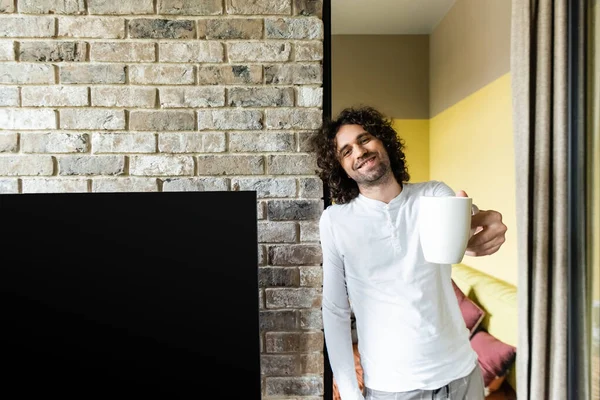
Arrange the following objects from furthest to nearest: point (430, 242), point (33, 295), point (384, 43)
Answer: point (384, 43) < point (33, 295) < point (430, 242)

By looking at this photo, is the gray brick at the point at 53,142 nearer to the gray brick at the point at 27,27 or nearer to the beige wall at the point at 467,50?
the gray brick at the point at 27,27

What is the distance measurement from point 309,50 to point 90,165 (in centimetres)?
71

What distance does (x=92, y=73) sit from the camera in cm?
→ 109

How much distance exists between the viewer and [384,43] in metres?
1.47

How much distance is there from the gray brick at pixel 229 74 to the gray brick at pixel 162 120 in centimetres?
11

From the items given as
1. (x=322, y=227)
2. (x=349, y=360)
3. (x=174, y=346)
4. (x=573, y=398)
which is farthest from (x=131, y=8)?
(x=573, y=398)

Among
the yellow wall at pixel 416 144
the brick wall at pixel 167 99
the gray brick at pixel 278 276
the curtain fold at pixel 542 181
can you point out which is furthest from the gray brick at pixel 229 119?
the curtain fold at pixel 542 181

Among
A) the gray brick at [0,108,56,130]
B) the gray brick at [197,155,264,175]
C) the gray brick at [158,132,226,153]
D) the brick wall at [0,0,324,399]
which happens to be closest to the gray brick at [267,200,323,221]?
the brick wall at [0,0,324,399]

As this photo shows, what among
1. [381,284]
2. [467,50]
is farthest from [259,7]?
[467,50]

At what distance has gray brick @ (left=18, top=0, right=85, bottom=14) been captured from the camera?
1.07 metres

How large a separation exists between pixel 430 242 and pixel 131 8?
1018mm

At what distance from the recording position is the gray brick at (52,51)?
107 cm

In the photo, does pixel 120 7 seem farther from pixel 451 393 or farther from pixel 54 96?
pixel 451 393

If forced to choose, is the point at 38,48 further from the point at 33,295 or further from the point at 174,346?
the point at 174,346
